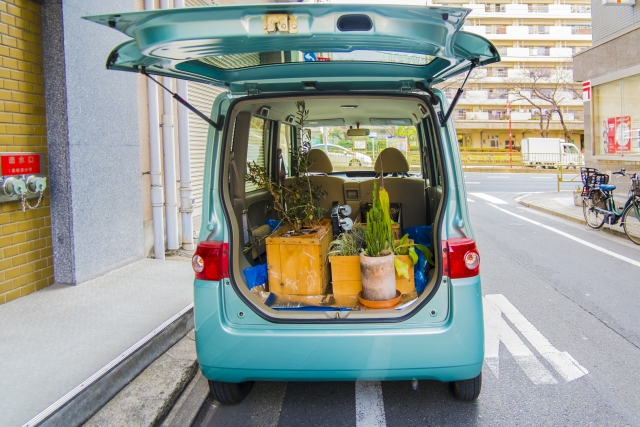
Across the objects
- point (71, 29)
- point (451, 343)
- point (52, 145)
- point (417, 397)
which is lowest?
point (417, 397)

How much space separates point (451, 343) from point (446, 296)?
262 mm

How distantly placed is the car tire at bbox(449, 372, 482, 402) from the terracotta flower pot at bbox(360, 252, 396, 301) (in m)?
0.71

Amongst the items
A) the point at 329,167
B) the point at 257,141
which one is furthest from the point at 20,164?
the point at 329,167

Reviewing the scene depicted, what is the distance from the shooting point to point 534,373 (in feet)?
13.1

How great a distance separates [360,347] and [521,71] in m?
59.1

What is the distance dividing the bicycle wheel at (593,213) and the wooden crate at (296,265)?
355 inches

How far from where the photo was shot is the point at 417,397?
11.9 ft

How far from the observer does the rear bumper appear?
2.97 metres

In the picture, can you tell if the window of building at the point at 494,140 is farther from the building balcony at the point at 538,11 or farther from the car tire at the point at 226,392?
the car tire at the point at 226,392

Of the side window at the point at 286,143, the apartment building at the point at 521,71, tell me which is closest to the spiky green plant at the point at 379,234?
the side window at the point at 286,143

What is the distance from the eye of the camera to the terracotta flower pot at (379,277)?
130 inches

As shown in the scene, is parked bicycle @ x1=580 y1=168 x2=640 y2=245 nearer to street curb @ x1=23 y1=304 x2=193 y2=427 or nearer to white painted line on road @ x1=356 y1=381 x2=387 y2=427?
white painted line on road @ x1=356 y1=381 x2=387 y2=427

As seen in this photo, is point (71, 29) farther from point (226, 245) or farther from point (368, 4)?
point (368, 4)

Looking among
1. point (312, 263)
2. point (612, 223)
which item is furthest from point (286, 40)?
point (612, 223)
